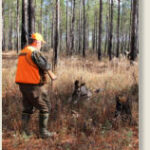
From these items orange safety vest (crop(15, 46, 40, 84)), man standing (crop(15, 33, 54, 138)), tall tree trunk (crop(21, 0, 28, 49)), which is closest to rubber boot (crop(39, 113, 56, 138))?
man standing (crop(15, 33, 54, 138))

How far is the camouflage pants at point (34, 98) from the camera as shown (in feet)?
18.5

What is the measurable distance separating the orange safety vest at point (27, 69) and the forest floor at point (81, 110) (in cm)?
16

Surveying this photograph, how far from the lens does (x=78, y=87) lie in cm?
605

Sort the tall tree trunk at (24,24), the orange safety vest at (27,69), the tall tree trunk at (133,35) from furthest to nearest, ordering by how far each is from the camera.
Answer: the tall tree trunk at (133,35), the tall tree trunk at (24,24), the orange safety vest at (27,69)

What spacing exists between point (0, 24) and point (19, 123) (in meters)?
1.65

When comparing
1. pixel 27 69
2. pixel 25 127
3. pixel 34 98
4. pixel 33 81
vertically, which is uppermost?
pixel 27 69

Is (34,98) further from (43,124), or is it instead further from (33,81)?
(43,124)

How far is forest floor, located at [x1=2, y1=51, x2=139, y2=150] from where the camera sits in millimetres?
5727

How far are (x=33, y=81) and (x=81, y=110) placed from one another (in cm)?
A: 99

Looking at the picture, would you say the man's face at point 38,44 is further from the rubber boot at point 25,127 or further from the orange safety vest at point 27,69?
the rubber boot at point 25,127

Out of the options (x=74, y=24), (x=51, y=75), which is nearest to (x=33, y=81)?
(x=51, y=75)

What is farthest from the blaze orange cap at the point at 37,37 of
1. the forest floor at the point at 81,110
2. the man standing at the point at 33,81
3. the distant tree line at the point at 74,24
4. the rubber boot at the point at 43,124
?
the rubber boot at the point at 43,124

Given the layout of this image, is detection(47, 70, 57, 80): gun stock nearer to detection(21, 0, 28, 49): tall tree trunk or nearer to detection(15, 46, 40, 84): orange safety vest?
detection(15, 46, 40, 84): orange safety vest

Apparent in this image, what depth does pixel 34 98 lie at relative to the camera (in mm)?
5629
